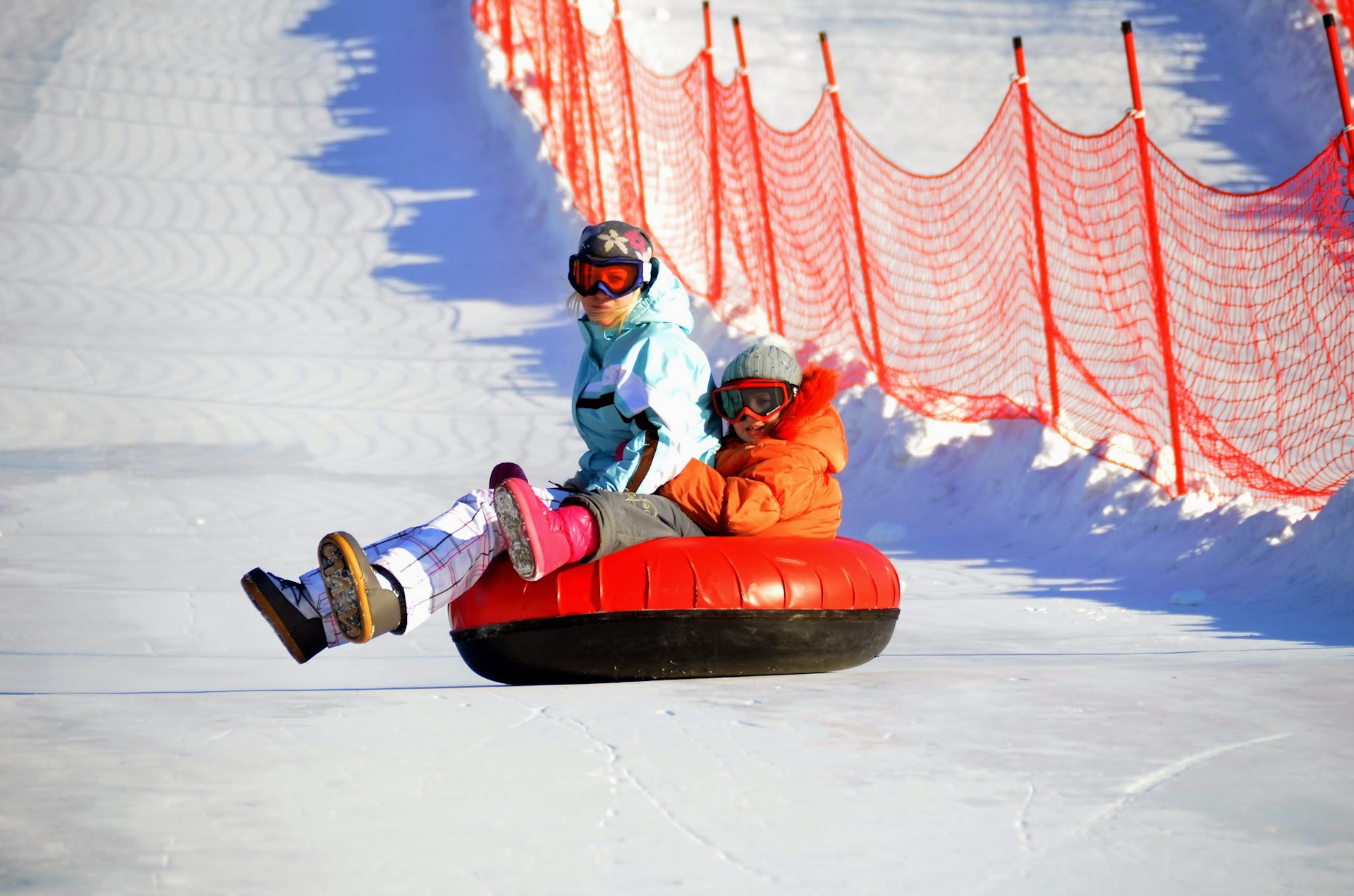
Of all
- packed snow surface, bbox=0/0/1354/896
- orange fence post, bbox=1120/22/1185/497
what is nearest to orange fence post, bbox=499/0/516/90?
packed snow surface, bbox=0/0/1354/896

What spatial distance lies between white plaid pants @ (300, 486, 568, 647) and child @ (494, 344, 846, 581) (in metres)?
0.15

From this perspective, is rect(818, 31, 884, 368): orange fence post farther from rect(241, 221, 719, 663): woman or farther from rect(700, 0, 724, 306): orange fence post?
rect(241, 221, 719, 663): woman

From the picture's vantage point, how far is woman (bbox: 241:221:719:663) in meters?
3.69

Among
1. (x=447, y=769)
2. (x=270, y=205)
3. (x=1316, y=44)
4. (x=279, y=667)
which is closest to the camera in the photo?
(x=447, y=769)

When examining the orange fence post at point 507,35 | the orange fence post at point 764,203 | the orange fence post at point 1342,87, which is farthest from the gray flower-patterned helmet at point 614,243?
the orange fence post at point 507,35

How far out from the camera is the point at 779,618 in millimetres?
4027

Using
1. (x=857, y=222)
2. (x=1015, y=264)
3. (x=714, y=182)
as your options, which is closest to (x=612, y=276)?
(x=857, y=222)

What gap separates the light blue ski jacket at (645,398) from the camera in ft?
13.2

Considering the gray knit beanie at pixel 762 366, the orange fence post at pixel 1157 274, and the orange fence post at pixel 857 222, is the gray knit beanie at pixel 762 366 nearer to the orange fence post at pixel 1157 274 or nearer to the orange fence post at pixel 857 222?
the orange fence post at pixel 1157 274

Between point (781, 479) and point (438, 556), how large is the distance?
0.95m

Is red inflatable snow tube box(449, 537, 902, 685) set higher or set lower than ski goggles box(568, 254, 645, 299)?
lower

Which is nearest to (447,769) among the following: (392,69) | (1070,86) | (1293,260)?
(1293,260)

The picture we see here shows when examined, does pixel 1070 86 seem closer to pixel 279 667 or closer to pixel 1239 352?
pixel 1239 352

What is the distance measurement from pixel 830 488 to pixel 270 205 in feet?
32.9
